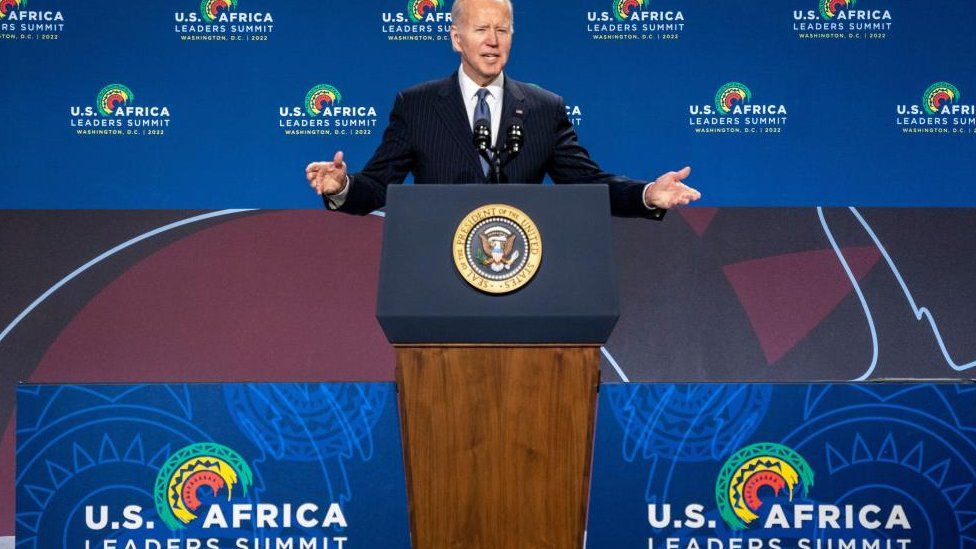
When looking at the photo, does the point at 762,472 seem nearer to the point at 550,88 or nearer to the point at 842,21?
the point at 550,88

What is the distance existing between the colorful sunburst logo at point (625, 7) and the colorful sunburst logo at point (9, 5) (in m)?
2.39

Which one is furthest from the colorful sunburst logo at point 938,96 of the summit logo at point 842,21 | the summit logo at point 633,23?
the summit logo at point 633,23

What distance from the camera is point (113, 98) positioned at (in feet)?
13.4

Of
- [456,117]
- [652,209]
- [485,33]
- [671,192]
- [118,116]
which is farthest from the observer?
[118,116]

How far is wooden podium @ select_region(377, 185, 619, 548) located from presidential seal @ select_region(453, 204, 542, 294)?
1 centimetres

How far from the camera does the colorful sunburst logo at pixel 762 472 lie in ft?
6.88

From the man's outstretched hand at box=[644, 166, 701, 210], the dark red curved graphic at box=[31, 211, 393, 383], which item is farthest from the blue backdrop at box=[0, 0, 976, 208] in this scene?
the man's outstretched hand at box=[644, 166, 701, 210]

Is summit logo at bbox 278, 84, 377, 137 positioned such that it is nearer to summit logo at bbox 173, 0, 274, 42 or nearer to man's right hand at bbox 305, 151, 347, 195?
summit logo at bbox 173, 0, 274, 42

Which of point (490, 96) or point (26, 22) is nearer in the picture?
point (490, 96)

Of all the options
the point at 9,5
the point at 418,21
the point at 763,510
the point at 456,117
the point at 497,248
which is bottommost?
the point at 763,510

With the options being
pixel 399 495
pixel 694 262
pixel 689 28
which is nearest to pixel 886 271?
pixel 694 262

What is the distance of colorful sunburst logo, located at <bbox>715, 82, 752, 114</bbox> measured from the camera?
4.10 metres

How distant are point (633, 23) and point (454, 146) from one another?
1.92 metres

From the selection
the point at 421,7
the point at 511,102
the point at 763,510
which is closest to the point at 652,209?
the point at 511,102
